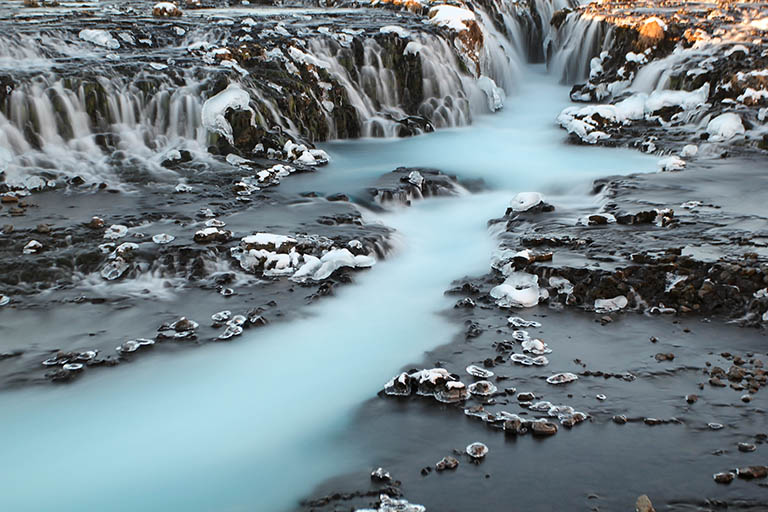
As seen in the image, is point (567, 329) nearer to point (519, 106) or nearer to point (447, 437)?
point (447, 437)

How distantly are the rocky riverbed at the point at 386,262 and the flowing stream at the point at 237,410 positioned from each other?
29 millimetres

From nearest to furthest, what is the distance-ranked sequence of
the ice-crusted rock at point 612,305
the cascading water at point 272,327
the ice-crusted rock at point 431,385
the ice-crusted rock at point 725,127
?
the cascading water at point 272,327 → the ice-crusted rock at point 431,385 → the ice-crusted rock at point 612,305 → the ice-crusted rock at point 725,127

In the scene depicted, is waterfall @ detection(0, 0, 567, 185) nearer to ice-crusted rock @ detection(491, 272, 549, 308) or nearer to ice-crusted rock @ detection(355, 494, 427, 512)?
ice-crusted rock @ detection(491, 272, 549, 308)

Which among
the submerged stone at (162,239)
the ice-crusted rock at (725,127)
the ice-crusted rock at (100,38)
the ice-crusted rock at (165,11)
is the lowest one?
the submerged stone at (162,239)

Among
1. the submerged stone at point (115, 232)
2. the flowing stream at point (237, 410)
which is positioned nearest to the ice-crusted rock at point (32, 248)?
the submerged stone at point (115, 232)

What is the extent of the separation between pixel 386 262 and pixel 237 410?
123 inches

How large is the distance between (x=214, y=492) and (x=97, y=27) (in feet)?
40.3

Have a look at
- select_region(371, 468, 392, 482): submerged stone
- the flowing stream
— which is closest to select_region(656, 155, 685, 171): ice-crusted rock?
the flowing stream

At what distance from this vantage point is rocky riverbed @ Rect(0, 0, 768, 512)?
4.38 m

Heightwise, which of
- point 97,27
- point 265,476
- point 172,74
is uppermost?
point 97,27

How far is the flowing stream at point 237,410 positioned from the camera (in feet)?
13.9

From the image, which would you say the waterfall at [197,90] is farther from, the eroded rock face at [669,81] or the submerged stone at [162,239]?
the submerged stone at [162,239]

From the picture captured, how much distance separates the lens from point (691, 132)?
1218 cm

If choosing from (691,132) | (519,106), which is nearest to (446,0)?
(519,106)
